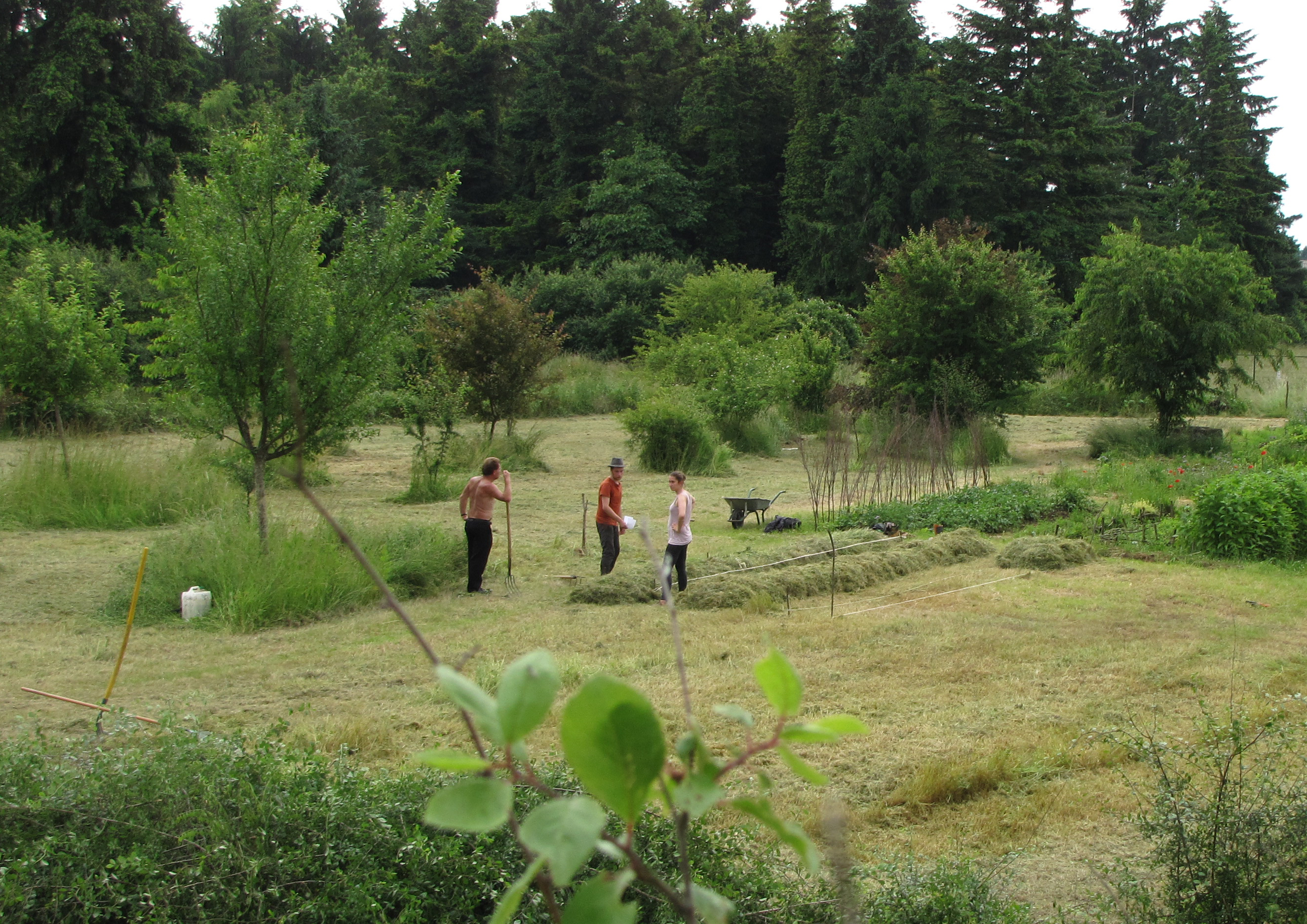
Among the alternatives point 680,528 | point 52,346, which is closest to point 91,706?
point 680,528

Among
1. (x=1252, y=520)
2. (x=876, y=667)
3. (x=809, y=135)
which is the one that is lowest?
(x=876, y=667)

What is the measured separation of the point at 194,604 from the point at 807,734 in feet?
31.4

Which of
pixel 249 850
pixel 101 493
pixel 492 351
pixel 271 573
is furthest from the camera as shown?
pixel 492 351

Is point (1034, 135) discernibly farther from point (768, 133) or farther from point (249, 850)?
point (249, 850)

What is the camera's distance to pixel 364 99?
48.3m

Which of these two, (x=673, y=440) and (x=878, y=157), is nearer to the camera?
(x=673, y=440)

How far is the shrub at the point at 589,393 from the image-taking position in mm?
28734

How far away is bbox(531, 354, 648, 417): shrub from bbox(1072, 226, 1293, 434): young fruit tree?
10.9 metres

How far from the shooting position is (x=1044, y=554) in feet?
37.2

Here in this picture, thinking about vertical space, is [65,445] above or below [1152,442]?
above

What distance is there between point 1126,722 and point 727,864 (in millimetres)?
3355

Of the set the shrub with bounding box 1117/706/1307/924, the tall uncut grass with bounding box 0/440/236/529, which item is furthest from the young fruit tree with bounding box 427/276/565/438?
the shrub with bounding box 1117/706/1307/924

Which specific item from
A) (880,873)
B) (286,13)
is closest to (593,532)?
(880,873)

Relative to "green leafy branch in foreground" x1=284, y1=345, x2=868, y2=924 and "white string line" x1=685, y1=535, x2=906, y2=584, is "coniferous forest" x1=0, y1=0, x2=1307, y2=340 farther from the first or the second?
"green leafy branch in foreground" x1=284, y1=345, x2=868, y2=924
